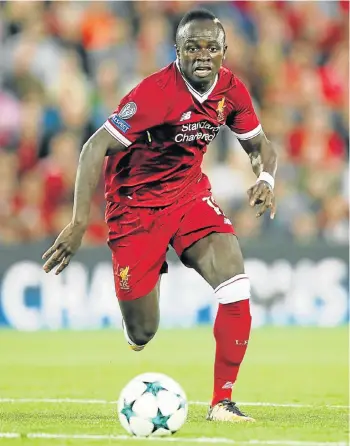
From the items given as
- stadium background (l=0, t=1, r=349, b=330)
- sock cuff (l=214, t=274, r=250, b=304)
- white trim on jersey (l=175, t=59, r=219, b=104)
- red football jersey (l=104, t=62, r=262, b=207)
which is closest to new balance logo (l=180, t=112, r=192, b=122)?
red football jersey (l=104, t=62, r=262, b=207)

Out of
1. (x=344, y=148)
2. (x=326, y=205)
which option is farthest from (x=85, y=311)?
(x=344, y=148)

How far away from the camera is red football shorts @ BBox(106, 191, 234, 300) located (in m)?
7.35

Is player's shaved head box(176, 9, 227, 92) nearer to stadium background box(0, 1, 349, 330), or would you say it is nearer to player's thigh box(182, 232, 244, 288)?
player's thigh box(182, 232, 244, 288)

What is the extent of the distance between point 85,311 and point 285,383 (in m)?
5.23

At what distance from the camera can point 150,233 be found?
755 cm

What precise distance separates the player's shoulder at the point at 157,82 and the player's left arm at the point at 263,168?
86cm

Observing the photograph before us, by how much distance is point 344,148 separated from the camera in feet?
54.2

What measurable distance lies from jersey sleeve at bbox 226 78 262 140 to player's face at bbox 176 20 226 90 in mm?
479

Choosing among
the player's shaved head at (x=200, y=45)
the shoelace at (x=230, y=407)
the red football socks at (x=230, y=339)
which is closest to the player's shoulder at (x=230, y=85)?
the player's shaved head at (x=200, y=45)

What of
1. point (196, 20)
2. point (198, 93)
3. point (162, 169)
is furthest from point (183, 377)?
point (196, 20)

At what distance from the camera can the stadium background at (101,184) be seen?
14.5 meters

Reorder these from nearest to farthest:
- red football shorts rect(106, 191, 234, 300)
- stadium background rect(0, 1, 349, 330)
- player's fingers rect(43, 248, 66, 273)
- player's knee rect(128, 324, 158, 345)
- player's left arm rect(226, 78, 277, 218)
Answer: player's fingers rect(43, 248, 66, 273) < red football shorts rect(106, 191, 234, 300) < player's left arm rect(226, 78, 277, 218) < player's knee rect(128, 324, 158, 345) < stadium background rect(0, 1, 349, 330)

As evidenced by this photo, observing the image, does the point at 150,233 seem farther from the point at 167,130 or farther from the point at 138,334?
the point at 138,334

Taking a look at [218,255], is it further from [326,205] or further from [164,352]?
[326,205]
